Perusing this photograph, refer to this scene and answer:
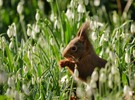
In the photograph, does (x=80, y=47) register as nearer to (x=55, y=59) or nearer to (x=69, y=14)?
(x=55, y=59)

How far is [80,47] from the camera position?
184 inches

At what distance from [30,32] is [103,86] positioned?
36.2 inches

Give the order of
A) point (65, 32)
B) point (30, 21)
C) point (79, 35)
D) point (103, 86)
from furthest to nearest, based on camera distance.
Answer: point (30, 21) → point (65, 32) → point (79, 35) → point (103, 86)

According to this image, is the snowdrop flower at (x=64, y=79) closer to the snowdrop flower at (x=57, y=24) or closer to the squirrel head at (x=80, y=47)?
the squirrel head at (x=80, y=47)

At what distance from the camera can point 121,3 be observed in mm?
7777

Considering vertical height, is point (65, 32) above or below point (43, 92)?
above

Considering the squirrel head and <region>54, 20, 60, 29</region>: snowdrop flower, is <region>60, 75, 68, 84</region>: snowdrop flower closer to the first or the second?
the squirrel head

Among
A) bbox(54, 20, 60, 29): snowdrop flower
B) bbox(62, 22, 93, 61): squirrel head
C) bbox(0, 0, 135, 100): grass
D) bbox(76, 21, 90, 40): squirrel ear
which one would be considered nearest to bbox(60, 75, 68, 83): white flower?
bbox(0, 0, 135, 100): grass

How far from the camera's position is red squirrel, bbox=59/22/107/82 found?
4637 millimetres

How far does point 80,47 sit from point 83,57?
3.4 inches

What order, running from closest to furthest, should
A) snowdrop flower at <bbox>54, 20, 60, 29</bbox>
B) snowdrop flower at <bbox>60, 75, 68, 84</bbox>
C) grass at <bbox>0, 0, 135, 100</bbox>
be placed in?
grass at <bbox>0, 0, 135, 100</bbox>
snowdrop flower at <bbox>60, 75, 68, 84</bbox>
snowdrop flower at <bbox>54, 20, 60, 29</bbox>

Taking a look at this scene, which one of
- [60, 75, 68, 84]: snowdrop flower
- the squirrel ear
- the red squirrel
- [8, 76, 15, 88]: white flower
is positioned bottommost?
[8, 76, 15, 88]: white flower

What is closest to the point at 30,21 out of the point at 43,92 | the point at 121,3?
the point at 121,3

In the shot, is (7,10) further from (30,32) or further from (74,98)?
(74,98)
